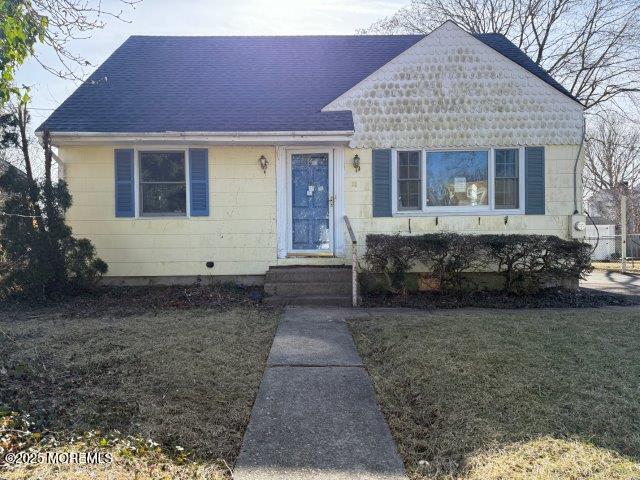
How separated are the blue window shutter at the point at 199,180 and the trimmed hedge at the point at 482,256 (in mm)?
3246

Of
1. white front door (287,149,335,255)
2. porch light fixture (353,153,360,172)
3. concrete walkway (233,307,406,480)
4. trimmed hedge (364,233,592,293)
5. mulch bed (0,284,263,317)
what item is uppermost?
porch light fixture (353,153,360,172)

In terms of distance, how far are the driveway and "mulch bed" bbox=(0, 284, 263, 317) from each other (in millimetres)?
6662

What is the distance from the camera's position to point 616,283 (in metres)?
11.0

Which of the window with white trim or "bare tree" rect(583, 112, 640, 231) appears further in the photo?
"bare tree" rect(583, 112, 640, 231)

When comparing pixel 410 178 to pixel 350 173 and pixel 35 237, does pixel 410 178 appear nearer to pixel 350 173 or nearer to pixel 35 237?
pixel 350 173

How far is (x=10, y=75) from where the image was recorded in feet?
11.9

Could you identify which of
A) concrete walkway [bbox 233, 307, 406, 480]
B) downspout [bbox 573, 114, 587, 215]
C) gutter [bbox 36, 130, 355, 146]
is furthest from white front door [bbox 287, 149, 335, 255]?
downspout [bbox 573, 114, 587, 215]

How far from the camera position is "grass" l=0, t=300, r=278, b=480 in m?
2.74

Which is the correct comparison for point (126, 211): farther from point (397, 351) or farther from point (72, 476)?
point (72, 476)

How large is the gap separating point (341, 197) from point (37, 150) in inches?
250

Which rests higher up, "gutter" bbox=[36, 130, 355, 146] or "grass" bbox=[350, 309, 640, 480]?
"gutter" bbox=[36, 130, 355, 146]

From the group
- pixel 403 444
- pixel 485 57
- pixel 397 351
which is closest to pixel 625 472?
→ pixel 403 444

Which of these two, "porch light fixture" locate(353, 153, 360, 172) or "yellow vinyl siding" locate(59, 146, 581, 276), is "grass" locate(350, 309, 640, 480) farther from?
"porch light fixture" locate(353, 153, 360, 172)

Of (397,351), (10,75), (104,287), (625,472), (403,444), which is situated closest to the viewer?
(625,472)
